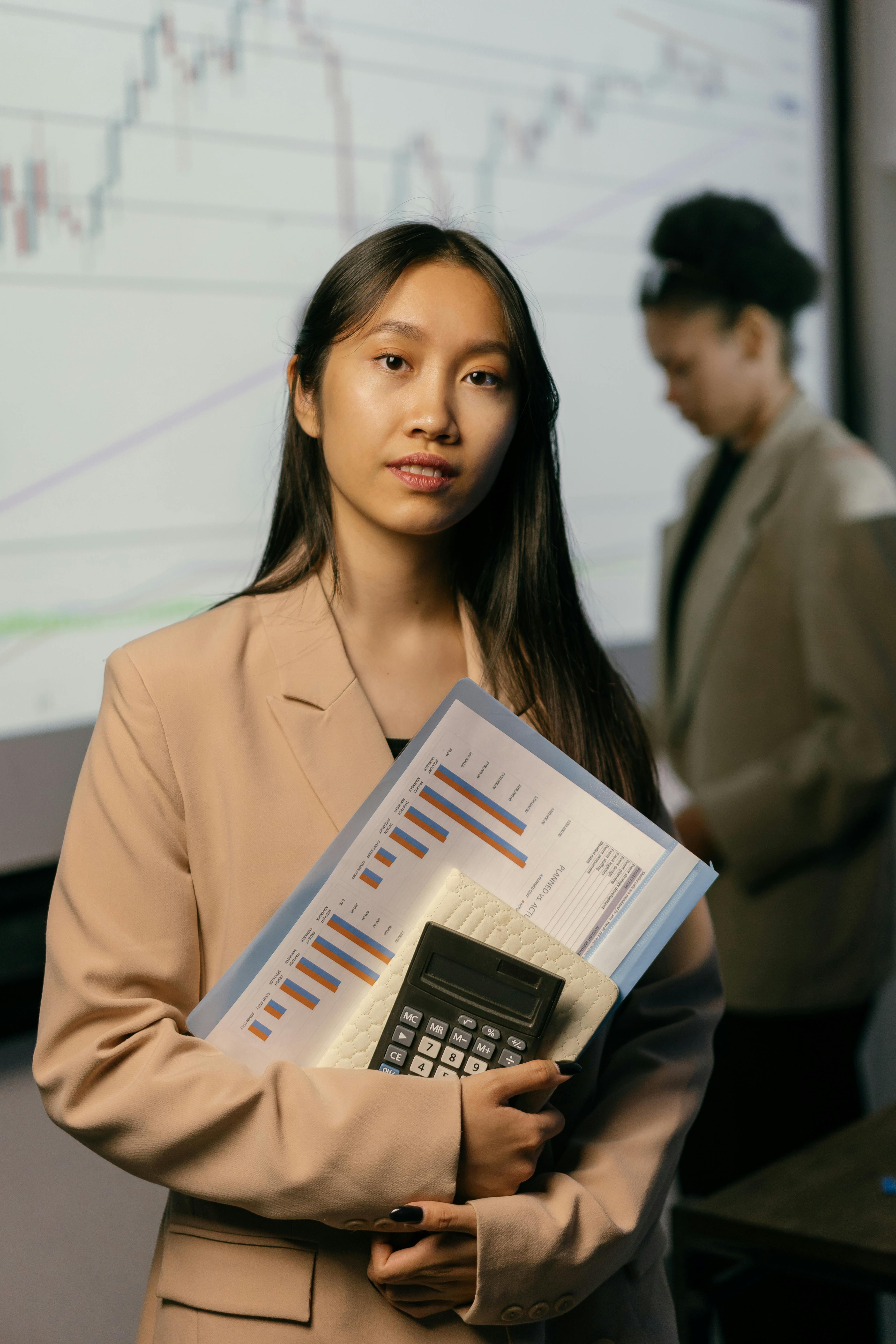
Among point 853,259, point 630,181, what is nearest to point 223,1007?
point 630,181

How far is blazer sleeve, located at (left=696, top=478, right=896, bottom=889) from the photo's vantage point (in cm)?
214

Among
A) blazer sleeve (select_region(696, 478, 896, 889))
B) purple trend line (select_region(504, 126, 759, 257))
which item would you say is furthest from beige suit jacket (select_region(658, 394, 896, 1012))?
purple trend line (select_region(504, 126, 759, 257))

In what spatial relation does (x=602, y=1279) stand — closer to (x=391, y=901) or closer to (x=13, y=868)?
(x=391, y=901)

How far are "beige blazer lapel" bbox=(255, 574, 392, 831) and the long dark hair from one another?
1.6 inches

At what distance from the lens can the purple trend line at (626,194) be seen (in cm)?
210

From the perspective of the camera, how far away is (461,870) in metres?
0.84

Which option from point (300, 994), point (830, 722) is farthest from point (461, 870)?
point (830, 722)

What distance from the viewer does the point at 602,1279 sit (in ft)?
2.89

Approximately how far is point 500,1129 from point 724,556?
1.64m

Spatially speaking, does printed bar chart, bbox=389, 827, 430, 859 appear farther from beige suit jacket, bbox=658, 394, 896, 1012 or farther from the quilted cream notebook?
beige suit jacket, bbox=658, 394, 896, 1012

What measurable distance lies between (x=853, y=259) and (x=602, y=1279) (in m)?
2.58

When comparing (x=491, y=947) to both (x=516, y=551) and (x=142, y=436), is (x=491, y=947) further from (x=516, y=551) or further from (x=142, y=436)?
(x=142, y=436)

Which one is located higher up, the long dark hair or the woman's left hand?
the long dark hair

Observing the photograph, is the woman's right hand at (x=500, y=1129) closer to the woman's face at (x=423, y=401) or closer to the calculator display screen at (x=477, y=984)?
the calculator display screen at (x=477, y=984)
